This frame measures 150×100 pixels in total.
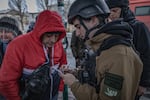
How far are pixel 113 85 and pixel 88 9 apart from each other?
25.6 inches

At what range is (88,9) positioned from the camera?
78.5 inches

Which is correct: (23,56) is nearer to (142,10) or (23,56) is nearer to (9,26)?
(9,26)

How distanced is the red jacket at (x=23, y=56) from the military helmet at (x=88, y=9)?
2.27ft

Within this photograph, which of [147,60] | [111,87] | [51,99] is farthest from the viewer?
[147,60]

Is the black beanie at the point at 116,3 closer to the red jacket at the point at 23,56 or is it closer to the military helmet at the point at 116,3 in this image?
the military helmet at the point at 116,3

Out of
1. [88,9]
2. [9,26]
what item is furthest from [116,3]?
[9,26]

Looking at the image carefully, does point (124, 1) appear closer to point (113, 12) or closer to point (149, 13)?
point (113, 12)

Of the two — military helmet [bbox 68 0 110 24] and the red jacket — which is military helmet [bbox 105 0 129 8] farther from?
military helmet [bbox 68 0 110 24]

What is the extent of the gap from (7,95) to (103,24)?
52.2 inches

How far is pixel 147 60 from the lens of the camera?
3.17 m

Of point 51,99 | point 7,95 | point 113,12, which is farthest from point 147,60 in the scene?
point 7,95

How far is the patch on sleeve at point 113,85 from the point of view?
5.38 ft

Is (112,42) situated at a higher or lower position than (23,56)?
higher

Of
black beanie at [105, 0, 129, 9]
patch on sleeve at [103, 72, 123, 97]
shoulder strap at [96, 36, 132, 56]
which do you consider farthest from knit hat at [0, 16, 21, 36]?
patch on sleeve at [103, 72, 123, 97]
